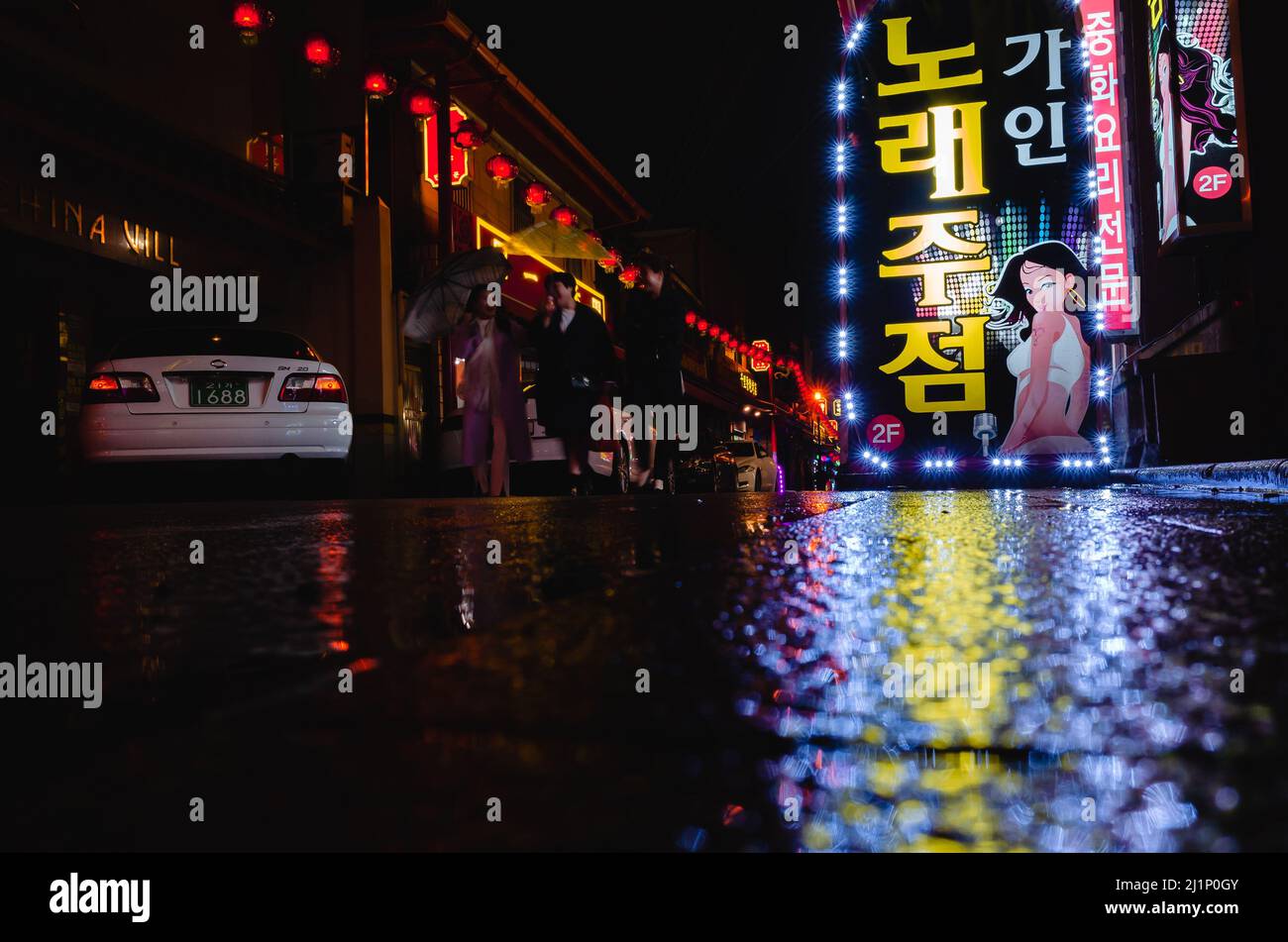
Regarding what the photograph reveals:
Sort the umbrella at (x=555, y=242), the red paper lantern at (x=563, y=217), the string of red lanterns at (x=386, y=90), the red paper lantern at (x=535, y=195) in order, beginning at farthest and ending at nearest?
the red paper lantern at (x=563, y=217)
the red paper lantern at (x=535, y=195)
the umbrella at (x=555, y=242)
the string of red lanterns at (x=386, y=90)

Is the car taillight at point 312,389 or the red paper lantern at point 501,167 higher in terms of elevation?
the red paper lantern at point 501,167

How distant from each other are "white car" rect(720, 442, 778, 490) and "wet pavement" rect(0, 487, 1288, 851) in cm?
1732

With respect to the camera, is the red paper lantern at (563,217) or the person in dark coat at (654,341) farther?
the red paper lantern at (563,217)

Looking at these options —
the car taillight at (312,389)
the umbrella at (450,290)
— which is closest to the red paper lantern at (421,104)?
the umbrella at (450,290)

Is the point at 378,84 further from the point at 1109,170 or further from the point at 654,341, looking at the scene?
the point at 1109,170

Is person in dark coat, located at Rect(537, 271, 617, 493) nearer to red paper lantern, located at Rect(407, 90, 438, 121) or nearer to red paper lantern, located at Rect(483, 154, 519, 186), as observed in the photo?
red paper lantern, located at Rect(407, 90, 438, 121)

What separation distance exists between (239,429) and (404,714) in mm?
7866

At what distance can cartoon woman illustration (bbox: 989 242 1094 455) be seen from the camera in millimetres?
8750

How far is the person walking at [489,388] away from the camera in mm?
8289

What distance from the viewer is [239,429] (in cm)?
773

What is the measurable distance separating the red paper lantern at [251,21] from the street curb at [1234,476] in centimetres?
1181

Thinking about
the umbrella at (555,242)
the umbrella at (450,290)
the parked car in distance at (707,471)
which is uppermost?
the umbrella at (555,242)

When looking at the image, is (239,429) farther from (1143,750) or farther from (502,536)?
(1143,750)

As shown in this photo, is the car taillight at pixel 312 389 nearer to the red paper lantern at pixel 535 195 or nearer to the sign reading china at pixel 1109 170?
the sign reading china at pixel 1109 170
